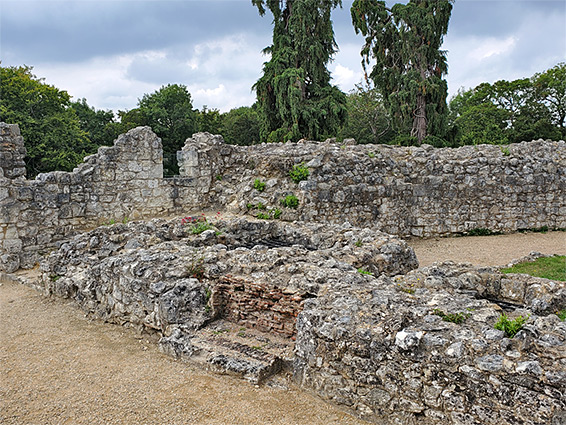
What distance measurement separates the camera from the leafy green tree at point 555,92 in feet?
108

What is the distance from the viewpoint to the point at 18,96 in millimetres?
23531

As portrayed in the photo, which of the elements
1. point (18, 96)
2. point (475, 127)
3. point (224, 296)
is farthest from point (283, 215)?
point (475, 127)

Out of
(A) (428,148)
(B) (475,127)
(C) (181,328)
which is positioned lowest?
(C) (181,328)

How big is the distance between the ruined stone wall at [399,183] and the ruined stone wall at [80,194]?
1.10 m

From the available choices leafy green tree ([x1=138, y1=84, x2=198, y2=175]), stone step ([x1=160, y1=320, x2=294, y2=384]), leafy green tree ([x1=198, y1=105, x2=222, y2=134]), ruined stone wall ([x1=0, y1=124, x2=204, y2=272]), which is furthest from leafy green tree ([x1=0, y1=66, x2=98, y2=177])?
stone step ([x1=160, y1=320, x2=294, y2=384])

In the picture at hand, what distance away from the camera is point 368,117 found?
1538 inches

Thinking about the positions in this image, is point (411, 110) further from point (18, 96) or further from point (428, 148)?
point (18, 96)

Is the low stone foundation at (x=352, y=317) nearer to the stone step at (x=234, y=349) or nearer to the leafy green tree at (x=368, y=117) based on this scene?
the stone step at (x=234, y=349)

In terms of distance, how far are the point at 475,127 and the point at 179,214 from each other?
2827 cm

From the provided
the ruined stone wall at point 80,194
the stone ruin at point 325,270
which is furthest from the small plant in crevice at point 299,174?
the ruined stone wall at point 80,194

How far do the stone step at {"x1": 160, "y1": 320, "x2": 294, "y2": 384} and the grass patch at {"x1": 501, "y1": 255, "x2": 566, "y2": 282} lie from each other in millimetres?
5245

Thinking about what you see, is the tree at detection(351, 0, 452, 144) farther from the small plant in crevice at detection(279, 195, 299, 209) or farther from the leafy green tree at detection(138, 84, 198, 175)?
the small plant in crevice at detection(279, 195, 299, 209)

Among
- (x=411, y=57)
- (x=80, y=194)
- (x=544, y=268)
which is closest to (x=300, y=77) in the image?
(x=411, y=57)

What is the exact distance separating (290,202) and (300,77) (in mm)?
17589
